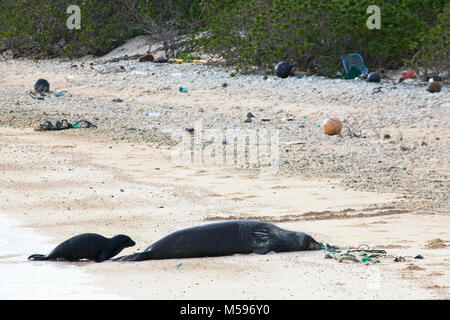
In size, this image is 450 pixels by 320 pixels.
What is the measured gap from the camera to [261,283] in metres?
4.45

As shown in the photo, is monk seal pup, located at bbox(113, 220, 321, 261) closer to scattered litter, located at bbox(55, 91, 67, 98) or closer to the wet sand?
the wet sand

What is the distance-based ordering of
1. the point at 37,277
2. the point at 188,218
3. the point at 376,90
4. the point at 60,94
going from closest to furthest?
the point at 37,277 → the point at 188,218 → the point at 376,90 → the point at 60,94

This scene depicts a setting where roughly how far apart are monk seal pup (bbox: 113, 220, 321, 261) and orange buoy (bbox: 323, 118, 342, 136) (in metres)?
4.16

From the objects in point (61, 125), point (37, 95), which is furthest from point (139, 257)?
point (37, 95)

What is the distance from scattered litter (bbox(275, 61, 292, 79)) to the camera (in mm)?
12102

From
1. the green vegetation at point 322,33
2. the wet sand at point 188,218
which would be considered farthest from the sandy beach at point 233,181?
the green vegetation at point 322,33

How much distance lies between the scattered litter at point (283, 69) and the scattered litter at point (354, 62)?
77cm

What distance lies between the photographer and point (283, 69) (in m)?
12.1

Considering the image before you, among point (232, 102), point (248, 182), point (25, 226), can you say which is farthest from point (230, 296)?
point (232, 102)

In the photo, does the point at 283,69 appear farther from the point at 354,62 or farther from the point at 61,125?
the point at 61,125

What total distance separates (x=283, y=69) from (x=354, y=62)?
0.99 m
